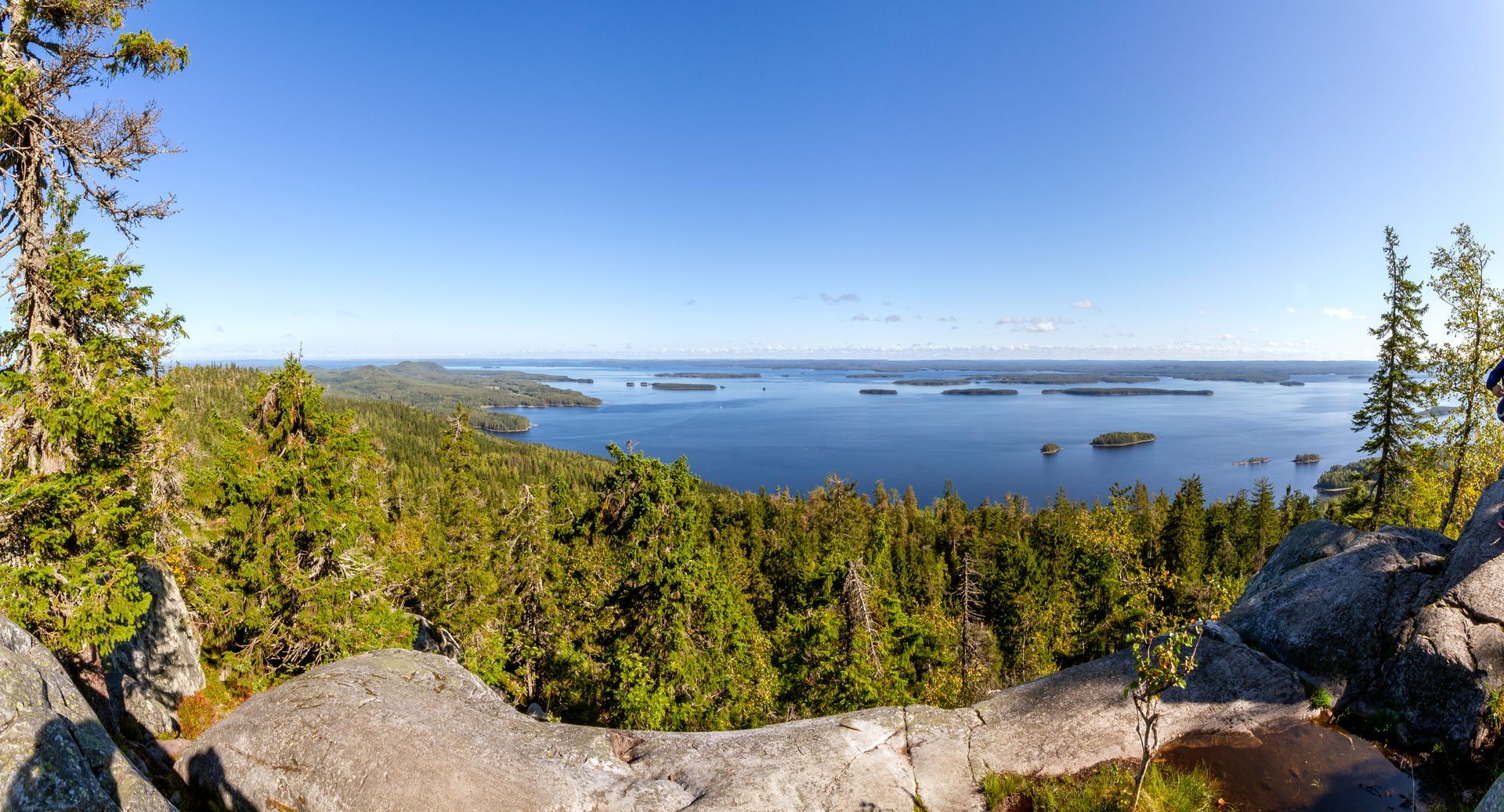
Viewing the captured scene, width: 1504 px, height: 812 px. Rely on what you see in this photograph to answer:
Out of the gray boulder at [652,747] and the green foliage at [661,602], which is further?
the green foliage at [661,602]

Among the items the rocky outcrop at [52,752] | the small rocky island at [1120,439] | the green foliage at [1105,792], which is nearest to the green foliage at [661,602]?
the green foliage at [1105,792]

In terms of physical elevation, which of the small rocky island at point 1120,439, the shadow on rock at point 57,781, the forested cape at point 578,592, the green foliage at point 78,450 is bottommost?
the small rocky island at point 1120,439

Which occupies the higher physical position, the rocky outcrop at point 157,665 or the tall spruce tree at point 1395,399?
the tall spruce tree at point 1395,399

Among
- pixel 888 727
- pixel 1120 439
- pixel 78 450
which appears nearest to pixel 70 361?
pixel 78 450

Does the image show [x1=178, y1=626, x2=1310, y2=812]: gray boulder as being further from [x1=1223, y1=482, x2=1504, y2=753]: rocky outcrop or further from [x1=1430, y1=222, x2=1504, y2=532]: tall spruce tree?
[x1=1430, y1=222, x2=1504, y2=532]: tall spruce tree

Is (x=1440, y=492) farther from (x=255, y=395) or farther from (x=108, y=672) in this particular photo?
(x=108, y=672)

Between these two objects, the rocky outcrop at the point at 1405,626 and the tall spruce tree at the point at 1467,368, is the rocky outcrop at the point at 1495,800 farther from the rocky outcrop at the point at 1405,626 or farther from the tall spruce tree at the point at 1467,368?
the tall spruce tree at the point at 1467,368

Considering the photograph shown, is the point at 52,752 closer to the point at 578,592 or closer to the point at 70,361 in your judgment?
the point at 70,361

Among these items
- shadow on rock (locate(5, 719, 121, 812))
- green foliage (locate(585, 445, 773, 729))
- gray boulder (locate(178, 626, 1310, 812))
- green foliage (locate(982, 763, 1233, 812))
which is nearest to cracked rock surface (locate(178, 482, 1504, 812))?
gray boulder (locate(178, 626, 1310, 812))
